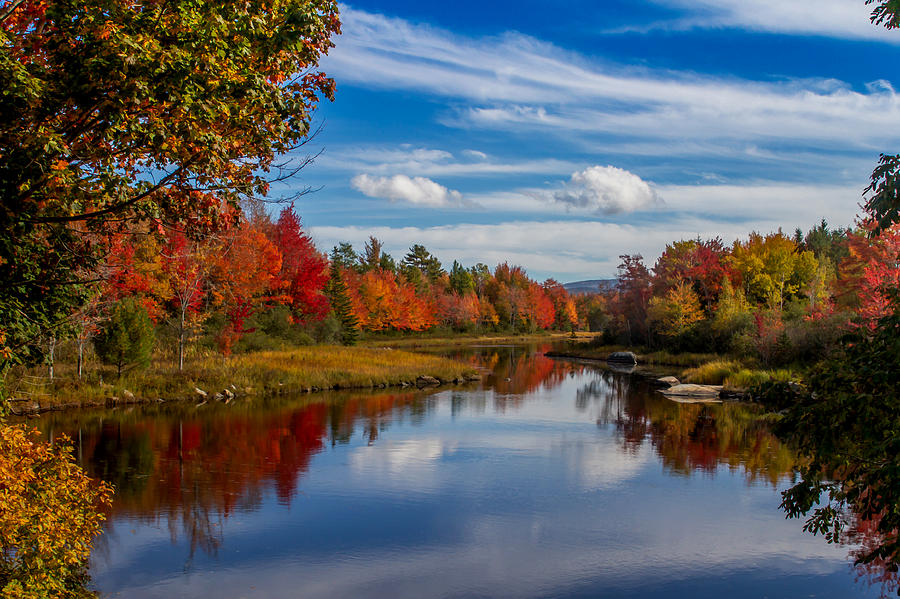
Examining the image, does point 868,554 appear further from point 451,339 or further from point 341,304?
point 451,339

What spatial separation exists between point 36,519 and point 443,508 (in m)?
7.68

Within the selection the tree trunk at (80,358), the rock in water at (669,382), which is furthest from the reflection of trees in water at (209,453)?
the rock in water at (669,382)

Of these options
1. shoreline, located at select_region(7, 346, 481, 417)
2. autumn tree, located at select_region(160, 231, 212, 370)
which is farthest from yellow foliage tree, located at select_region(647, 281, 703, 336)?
autumn tree, located at select_region(160, 231, 212, 370)

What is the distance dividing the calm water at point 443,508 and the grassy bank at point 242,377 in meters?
2.05

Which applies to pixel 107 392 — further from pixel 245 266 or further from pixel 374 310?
pixel 374 310

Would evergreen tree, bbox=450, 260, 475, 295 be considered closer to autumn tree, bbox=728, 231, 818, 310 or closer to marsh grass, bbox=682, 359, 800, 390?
autumn tree, bbox=728, 231, 818, 310

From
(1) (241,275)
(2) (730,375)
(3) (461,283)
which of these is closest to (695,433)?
(2) (730,375)

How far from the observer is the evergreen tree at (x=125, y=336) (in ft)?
82.1

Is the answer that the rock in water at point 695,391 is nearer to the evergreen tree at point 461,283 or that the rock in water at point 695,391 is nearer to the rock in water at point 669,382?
the rock in water at point 669,382

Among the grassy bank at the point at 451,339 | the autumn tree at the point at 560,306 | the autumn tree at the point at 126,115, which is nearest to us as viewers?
the autumn tree at the point at 126,115

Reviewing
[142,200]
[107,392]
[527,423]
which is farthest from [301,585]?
[107,392]

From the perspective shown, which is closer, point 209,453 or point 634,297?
point 209,453

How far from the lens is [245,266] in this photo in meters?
35.3

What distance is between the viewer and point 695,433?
2194 cm
